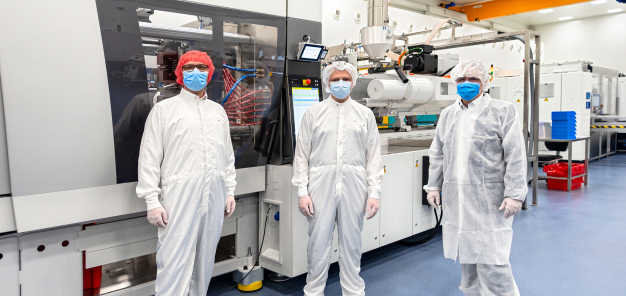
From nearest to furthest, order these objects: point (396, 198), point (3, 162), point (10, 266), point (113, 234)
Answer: point (3, 162) < point (10, 266) < point (113, 234) < point (396, 198)

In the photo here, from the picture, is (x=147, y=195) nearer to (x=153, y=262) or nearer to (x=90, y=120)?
(x=90, y=120)

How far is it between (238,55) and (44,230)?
1.29m

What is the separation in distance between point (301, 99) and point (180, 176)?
985mm

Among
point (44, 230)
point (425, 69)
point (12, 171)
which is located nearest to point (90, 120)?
point (12, 171)

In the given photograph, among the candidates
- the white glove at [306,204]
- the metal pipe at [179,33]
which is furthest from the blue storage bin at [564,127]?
the metal pipe at [179,33]

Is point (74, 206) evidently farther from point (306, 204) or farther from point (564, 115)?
point (564, 115)

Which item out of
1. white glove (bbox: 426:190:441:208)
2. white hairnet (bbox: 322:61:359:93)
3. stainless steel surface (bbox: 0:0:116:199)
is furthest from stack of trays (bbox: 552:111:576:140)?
stainless steel surface (bbox: 0:0:116:199)

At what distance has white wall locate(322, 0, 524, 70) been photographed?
596 cm

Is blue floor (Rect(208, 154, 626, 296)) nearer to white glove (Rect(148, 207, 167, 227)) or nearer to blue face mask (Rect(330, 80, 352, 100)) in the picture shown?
white glove (Rect(148, 207, 167, 227))

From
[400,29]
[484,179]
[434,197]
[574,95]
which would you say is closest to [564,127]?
[574,95]

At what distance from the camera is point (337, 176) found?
7.12 ft

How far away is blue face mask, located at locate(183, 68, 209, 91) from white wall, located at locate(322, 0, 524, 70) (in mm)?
4134

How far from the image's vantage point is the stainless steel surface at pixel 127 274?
2254 mm

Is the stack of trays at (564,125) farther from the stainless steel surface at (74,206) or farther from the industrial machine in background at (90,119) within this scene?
the stainless steel surface at (74,206)
